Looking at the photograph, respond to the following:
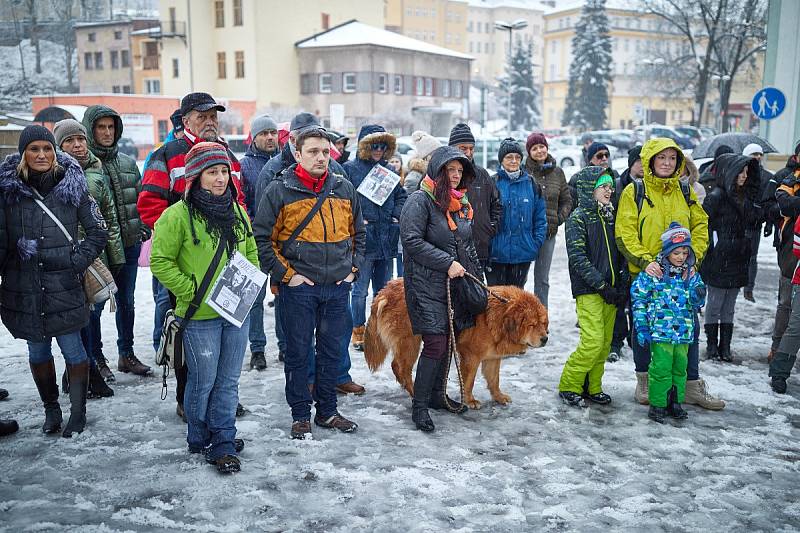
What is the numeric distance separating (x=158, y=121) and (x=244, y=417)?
133 ft

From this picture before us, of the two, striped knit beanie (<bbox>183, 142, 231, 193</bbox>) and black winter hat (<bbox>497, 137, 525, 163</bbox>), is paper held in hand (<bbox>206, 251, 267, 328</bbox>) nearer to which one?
striped knit beanie (<bbox>183, 142, 231, 193</bbox>)

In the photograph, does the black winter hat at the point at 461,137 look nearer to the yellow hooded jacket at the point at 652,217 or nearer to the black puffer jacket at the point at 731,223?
the yellow hooded jacket at the point at 652,217

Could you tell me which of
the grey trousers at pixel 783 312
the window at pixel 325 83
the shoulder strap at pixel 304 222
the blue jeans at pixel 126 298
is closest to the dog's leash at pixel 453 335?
the shoulder strap at pixel 304 222

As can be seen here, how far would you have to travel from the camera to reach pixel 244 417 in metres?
5.38

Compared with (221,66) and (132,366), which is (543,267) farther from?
(221,66)

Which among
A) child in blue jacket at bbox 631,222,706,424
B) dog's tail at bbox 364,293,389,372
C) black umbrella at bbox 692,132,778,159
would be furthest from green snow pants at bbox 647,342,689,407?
black umbrella at bbox 692,132,778,159

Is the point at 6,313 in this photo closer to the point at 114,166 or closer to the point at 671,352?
the point at 114,166

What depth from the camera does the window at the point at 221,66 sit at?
5300 centimetres

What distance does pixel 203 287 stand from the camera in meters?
4.23

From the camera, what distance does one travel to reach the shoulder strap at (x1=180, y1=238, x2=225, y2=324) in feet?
13.8

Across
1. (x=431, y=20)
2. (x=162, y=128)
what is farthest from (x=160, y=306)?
(x=431, y=20)

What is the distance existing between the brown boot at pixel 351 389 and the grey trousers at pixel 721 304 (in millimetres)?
3605

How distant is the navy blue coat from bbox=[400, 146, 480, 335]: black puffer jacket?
1932mm

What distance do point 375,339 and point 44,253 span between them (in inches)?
101
